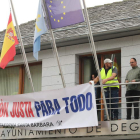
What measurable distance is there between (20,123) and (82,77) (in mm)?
3018

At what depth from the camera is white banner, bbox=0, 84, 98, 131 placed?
12227 mm

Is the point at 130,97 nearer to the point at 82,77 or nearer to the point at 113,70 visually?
the point at 113,70

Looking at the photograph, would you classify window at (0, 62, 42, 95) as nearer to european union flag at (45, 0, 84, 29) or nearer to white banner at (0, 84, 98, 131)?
white banner at (0, 84, 98, 131)

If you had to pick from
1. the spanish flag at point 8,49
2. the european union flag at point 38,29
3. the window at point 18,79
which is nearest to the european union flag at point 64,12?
the european union flag at point 38,29

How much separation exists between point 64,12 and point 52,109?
9.22ft

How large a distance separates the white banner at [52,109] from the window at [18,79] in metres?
2.46

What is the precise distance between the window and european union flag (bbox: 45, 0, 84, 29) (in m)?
3.79

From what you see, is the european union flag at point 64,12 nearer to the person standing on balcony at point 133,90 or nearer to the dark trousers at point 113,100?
the person standing on balcony at point 133,90

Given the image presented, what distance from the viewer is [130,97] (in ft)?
40.3

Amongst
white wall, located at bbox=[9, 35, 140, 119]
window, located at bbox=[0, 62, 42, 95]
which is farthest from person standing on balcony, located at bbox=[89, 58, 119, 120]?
window, located at bbox=[0, 62, 42, 95]

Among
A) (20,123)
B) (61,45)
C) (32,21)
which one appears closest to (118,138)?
(20,123)

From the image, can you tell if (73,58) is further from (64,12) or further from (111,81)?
(64,12)

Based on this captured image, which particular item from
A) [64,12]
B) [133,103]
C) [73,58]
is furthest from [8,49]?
[133,103]

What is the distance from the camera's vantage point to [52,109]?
13000mm
